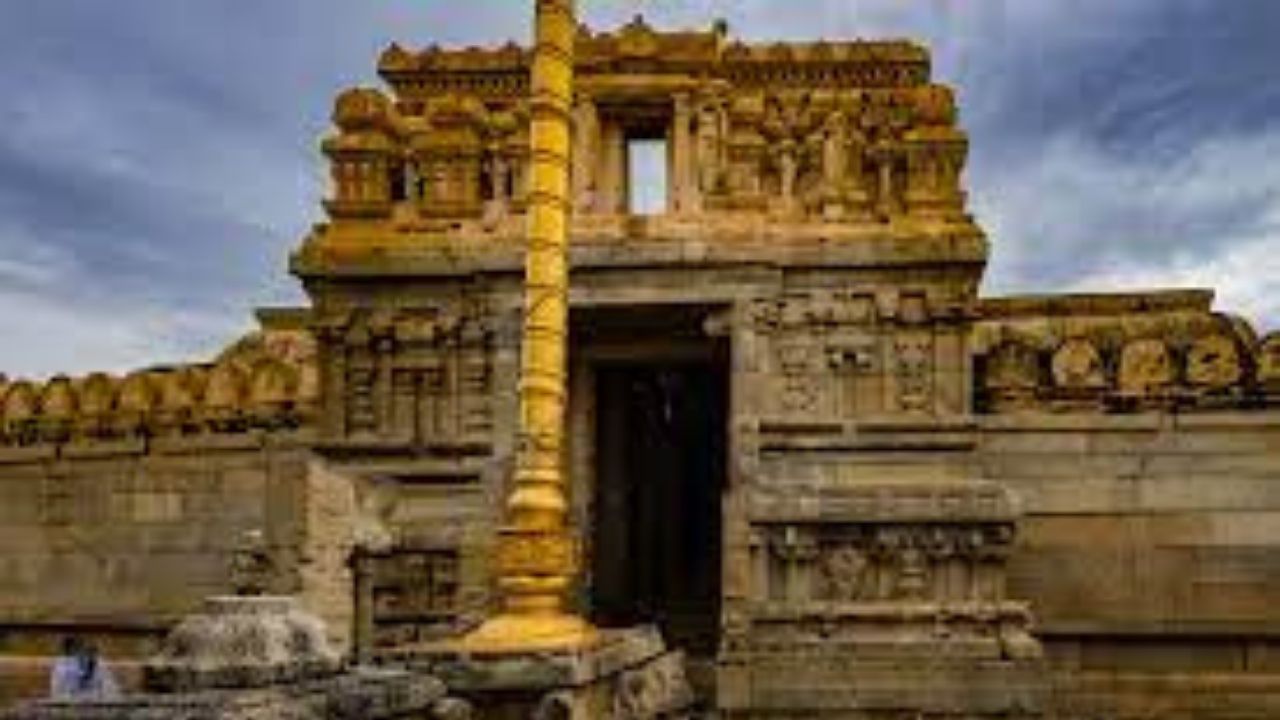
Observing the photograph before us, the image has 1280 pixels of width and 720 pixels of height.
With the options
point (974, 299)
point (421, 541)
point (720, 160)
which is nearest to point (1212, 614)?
point (974, 299)

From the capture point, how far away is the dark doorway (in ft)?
55.5

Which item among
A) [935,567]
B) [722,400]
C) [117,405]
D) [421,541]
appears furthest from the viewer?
[722,400]

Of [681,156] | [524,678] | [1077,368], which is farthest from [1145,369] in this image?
[524,678]

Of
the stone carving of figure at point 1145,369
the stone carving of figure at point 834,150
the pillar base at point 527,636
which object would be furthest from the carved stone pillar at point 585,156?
the pillar base at point 527,636

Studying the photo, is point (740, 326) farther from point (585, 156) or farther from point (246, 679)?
point (246, 679)

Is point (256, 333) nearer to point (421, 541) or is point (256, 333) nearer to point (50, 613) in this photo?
point (50, 613)

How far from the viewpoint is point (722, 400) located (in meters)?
19.5

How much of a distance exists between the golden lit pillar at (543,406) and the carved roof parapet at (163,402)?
529 centimetres

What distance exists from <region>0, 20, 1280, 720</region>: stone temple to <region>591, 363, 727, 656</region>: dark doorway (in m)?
0.20

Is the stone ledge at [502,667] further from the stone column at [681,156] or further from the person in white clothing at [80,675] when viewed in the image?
the stone column at [681,156]

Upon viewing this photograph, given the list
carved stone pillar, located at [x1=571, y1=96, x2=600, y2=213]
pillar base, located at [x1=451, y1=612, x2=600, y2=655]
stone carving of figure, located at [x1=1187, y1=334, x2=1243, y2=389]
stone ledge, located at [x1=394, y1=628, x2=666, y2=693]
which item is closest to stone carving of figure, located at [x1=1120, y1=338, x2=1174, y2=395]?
stone carving of figure, located at [x1=1187, y1=334, x2=1243, y2=389]

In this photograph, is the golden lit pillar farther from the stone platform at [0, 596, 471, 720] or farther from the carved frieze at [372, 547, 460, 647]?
the carved frieze at [372, 547, 460, 647]

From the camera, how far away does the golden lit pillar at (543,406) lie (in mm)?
10664

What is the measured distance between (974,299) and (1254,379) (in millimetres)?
2644
